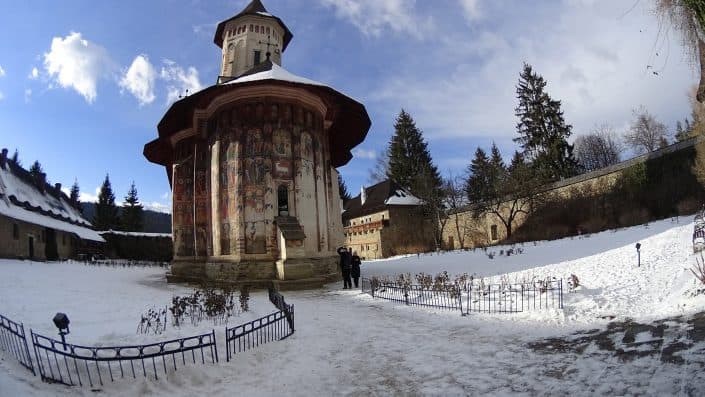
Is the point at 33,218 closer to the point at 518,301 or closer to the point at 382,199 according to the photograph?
the point at 382,199

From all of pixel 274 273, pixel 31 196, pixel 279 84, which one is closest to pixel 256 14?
pixel 279 84

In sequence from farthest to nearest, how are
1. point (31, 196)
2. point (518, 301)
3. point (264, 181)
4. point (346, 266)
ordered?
point (31, 196)
point (264, 181)
point (346, 266)
point (518, 301)

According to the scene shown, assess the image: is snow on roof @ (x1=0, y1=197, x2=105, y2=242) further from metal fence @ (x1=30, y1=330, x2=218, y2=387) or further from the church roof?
metal fence @ (x1=30, y1=330, x2=218, y2=387)

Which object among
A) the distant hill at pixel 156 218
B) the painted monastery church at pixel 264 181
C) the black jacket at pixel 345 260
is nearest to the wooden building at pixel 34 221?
the painted monastery church at pixel 264 181

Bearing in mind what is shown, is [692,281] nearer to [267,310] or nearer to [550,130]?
[267,310]

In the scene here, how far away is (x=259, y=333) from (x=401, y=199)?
37124mm

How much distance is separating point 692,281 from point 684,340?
325 cm

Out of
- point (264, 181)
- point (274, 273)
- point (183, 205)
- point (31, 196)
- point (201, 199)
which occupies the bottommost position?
point (274, 273)

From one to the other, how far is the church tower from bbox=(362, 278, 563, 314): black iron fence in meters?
19.9

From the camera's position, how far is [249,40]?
2748 centimetres

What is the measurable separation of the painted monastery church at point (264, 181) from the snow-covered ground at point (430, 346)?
5.30 m

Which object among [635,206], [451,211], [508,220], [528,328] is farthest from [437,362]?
[451,211]

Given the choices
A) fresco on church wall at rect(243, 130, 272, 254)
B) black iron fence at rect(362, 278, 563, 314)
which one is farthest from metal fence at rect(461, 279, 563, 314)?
fresco on church wall at rect(243, 130, 272, 254)

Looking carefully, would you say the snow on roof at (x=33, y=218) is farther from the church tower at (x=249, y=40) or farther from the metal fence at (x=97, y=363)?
the metal fence at (x=97, y=363)
